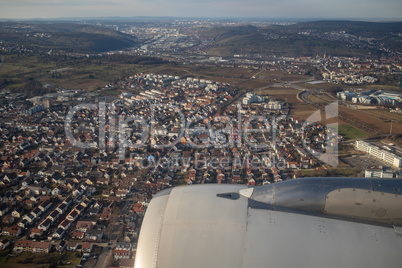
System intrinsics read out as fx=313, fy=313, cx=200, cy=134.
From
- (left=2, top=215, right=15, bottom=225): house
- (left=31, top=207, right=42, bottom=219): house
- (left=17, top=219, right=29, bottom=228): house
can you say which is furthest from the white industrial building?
(left=2, top=215, right=15, bottom=225): house

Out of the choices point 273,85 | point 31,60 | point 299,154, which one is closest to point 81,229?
point 299,154

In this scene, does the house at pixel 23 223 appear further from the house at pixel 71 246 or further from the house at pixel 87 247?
the house at pixel 87 247

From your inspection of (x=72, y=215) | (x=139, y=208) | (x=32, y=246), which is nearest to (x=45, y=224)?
(x=72, y=215)

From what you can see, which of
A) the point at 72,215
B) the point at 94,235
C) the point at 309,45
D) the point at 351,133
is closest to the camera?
the point at 94,235

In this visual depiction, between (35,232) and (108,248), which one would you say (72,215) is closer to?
(35,232)

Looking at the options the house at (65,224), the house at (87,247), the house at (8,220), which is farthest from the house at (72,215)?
the house at (8,220)

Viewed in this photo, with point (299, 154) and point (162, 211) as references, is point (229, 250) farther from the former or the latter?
point (299, 154)

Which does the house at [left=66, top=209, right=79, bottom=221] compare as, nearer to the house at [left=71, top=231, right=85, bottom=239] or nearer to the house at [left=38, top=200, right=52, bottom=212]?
the house at [left=71, top=231, right=85, bottom=239]

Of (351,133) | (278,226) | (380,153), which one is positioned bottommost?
(380,153)
